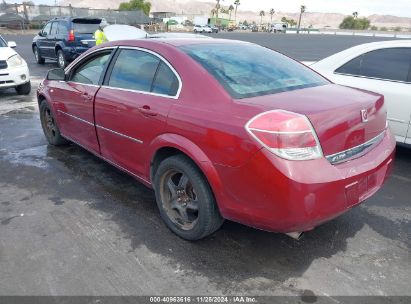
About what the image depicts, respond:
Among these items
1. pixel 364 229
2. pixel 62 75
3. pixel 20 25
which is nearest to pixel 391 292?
pixel 364 229

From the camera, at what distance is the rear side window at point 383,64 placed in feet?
16.0

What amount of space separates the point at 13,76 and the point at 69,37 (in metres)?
5.22

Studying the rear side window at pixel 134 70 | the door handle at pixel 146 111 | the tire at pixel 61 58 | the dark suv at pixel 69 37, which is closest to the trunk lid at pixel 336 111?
the door handle at pixel 146 111

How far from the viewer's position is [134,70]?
3715 mm

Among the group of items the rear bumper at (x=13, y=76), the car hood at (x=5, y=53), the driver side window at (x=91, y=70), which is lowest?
the rear bumper at (x=13, y=76)

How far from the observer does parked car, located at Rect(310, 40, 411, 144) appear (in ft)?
15.7

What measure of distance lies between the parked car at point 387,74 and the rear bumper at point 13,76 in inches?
279

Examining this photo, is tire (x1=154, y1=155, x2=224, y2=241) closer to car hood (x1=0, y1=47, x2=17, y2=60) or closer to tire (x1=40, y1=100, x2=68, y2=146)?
tire (x1=40, y1=100, x2=68, y2=146)

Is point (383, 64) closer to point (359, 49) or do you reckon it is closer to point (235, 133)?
point (359, 49)

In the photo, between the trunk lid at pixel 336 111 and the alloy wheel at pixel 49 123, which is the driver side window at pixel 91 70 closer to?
the alloy wheel at pixel 49 123

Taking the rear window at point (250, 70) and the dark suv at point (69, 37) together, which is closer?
the rear window at point (250, 70)

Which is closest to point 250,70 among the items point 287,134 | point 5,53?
point 287,134

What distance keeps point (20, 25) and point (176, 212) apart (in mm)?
45127

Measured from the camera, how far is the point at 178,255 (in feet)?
10.0
